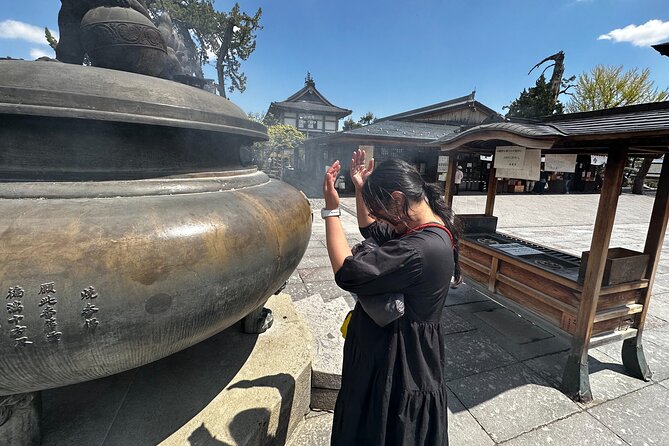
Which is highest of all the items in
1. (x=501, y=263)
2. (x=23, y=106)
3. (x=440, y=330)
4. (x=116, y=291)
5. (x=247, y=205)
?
(x=23, y=106)

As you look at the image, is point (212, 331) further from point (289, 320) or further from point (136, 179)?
point (289, 320)

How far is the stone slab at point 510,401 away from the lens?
2.06 meters

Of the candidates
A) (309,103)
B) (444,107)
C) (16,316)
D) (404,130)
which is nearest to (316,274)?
(16,316)

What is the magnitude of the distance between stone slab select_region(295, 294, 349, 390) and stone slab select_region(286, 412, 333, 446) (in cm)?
19

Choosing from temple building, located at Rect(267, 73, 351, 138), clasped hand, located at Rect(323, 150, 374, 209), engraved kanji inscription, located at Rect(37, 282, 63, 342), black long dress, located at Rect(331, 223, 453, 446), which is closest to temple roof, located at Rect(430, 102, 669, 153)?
clasped hand, located at Rect(323, 150, 374, 209)

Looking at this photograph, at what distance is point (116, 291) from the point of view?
99 centimetres

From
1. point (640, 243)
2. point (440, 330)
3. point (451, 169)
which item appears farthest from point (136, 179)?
point (640, 243)

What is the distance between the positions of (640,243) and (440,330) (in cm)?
896

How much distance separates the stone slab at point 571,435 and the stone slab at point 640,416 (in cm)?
7

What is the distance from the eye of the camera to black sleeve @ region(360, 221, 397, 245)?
154cm

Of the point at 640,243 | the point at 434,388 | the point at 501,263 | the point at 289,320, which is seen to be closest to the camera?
the point at 434,388

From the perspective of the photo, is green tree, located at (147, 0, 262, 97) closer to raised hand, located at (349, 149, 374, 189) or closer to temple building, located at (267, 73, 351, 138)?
temple building, located at (267, 73, 351, 138)

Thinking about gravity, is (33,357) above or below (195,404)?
above

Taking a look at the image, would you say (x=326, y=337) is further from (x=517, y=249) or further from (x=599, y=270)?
(x=517, y=249)
